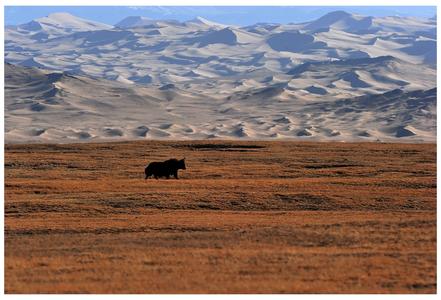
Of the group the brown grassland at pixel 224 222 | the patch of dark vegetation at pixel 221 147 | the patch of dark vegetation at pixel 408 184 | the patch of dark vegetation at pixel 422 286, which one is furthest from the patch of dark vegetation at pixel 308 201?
the patch of dark vegetation at pixel 221 147

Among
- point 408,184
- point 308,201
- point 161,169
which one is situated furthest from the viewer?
point 161,169

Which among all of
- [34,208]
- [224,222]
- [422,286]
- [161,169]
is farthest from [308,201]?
[422,286]

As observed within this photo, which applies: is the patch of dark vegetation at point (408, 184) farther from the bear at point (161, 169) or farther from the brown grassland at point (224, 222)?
the bear at point (161, 169)

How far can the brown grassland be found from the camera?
19.0 meters

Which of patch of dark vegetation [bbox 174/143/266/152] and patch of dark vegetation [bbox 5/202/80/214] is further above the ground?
patch of dark vegetation [bbox 5/202/80/214]

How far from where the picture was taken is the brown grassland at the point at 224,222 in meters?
19.0

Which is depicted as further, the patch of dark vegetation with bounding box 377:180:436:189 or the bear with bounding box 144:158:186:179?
the bear with bounding box 144:158:186:179

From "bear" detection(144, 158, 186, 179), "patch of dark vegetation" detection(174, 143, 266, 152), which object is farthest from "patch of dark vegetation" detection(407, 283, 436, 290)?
"patch of dark vegetation" detection(174, 143, 266, 152)

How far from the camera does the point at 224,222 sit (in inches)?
1180

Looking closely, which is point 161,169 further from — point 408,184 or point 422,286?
point 422,286

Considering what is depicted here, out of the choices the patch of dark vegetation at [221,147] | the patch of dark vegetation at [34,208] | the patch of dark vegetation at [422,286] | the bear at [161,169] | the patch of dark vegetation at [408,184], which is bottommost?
the patch of dark vegetation at [221,147]

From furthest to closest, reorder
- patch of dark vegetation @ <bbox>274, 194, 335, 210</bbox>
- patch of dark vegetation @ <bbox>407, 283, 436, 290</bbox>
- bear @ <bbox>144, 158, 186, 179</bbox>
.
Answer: bear @ <bbox>144, 158, 186, 179</bbox>, patch of dark vegetation @ <bbox>274, 194, 335, 210</bbox>, patch of dark vegetation @ <bbox>407, 283, 436, 290</bbox>

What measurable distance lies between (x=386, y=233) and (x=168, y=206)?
1381cm

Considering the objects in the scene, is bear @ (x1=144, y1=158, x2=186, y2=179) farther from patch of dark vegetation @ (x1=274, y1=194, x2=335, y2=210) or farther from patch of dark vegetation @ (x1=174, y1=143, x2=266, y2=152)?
patch of dark vegetation @ (x1=174, y1=143, x2=266, y2=152)
